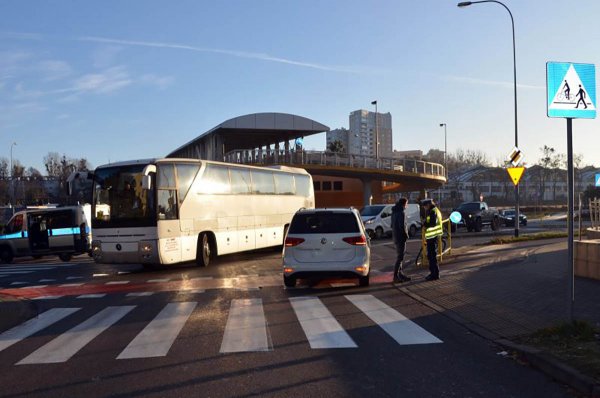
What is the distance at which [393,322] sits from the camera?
8.93 metres

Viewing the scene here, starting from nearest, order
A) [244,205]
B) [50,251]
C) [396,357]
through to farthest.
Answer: [396,357] → [244,205] → [50,251]

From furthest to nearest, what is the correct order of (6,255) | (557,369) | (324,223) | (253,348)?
(6,255) < (324,223) < (253,348) < (557,369)

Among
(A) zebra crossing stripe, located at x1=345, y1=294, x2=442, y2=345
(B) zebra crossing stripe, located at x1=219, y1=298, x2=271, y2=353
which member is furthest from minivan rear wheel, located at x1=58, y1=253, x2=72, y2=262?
(A) zebra crossing stripe, located at x1=345, y1=294, x2=442, y2=345

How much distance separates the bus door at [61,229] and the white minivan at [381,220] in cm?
1446

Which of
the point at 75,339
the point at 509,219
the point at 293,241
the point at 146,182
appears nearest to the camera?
the point at 75,339

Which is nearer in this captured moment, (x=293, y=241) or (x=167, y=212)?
(x=293, y=241)

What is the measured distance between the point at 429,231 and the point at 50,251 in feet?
57.6

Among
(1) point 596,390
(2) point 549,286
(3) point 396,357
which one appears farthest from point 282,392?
(2) point 549,286

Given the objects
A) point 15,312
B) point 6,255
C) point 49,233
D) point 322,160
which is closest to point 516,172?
point 15,312

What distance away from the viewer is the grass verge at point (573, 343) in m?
5.87

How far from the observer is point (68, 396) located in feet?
18.3

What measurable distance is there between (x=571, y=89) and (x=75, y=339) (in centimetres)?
774

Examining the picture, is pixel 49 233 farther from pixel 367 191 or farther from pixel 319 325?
pixel 367 191

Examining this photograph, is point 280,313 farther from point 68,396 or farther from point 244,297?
point 68,396
